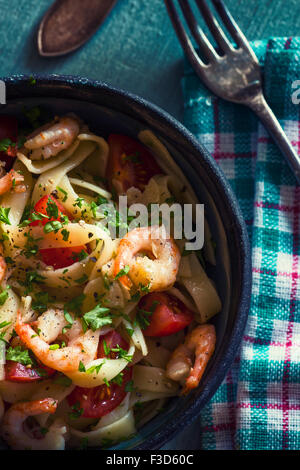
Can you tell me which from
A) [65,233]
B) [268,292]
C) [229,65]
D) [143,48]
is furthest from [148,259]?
[143,48]

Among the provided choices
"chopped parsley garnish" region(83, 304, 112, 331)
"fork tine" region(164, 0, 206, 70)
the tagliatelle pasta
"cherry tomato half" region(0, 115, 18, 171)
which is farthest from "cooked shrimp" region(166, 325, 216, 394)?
"fork tine" region(164, 0, 206, 70)

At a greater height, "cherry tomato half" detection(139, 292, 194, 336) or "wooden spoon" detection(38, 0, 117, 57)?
"wooden spoon" detection(38, 0, 117, 57)

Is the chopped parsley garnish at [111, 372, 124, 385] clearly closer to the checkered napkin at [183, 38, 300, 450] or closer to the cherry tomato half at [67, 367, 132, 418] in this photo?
the cherry tomato half at [67, 367, 132, 418]

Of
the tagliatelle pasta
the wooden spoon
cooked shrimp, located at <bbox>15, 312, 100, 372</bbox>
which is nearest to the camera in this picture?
cooked shrimp, located at <bbox>15, 312, 100, 372</bbox>

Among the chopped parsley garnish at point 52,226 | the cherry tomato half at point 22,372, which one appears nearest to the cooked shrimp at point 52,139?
the chopped parsley garnish at point 52,226

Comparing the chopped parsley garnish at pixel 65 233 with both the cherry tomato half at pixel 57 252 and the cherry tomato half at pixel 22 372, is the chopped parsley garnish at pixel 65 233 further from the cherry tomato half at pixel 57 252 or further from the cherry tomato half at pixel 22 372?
the cherry tomato half at pixel 22 372

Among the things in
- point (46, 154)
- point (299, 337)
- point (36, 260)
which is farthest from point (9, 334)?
point (299, 337)
